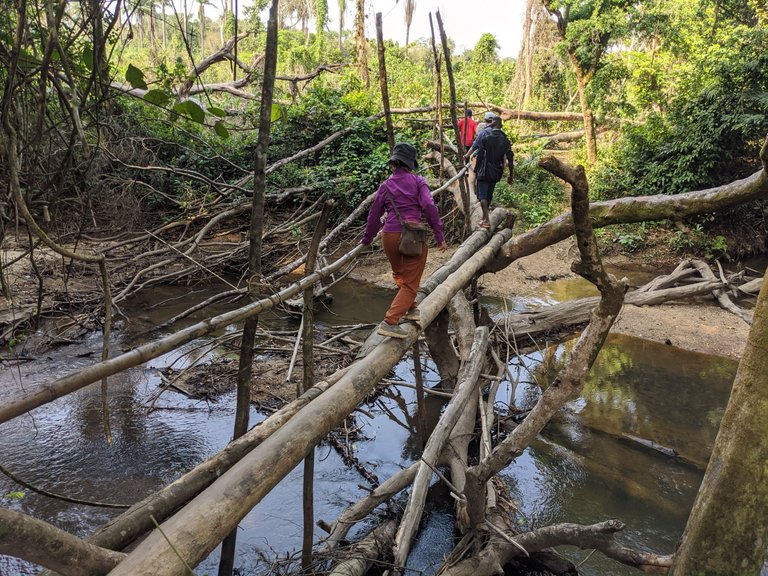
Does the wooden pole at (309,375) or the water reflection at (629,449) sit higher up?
the wooden pole at (309,375)

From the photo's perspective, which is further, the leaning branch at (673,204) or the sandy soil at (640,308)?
the sandy soil at (640,308)

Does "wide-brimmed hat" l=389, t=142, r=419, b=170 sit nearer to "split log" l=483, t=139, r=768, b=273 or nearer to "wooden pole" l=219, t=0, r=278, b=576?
"split log" l=483, t=139, r=768, b=273

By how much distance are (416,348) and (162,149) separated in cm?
1008

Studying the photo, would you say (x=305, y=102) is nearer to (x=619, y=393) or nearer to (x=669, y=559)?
(x=619, y=393)

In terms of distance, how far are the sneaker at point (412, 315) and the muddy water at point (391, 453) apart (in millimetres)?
1841

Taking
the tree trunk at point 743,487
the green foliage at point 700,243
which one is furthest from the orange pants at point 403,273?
the green foliage at point 700,243

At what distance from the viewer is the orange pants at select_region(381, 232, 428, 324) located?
12.3 feet

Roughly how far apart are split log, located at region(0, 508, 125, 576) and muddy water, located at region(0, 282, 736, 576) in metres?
2.14

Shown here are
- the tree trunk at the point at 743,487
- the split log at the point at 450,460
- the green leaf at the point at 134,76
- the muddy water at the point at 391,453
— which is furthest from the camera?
the muddy water at the point at 391,453

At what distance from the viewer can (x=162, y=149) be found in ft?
40.5

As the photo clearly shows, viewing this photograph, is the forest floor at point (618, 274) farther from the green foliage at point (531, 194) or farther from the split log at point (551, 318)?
the split log at point (551, 318)

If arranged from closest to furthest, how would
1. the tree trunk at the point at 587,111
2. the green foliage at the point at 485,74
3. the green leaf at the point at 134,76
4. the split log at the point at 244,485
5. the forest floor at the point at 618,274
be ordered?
the split log at the point at 244,485, the green leaf at the point at 134,76, the forest floor at the point at 618,274, the tree trunk at the point at 587,111, the green foliage at the point at 485,74

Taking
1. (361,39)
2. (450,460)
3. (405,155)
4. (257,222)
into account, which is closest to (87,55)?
(257,222)

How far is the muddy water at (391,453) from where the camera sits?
4.60m
